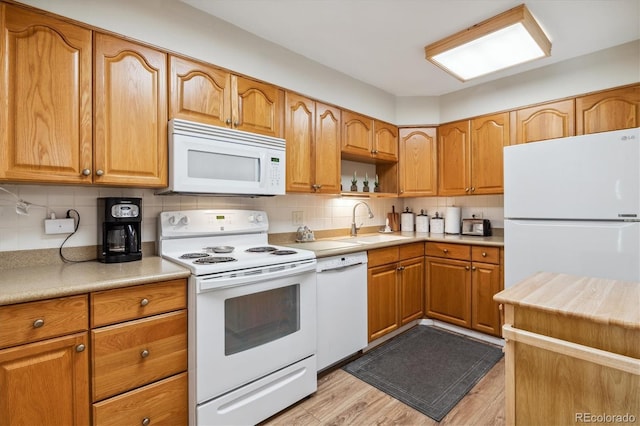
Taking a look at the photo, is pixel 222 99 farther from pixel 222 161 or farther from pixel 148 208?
pixel 148 208

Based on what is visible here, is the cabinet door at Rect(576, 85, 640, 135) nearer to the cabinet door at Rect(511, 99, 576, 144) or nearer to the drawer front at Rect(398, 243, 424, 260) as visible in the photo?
the cabinet door at Rect(511, 99, 576, 144)

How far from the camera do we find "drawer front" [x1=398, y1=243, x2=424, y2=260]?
2.78 m

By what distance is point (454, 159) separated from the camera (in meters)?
3.16

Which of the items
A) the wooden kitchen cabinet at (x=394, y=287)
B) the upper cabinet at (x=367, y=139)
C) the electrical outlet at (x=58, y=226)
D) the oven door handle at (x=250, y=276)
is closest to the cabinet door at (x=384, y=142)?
the upper cabinet at (x=367, y=139)

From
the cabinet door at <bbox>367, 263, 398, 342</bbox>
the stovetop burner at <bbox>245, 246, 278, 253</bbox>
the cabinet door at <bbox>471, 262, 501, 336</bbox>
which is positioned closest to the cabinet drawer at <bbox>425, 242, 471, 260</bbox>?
the cabinet door at <bbox>471, 262, 501, 336</bbox>

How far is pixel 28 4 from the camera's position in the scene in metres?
1.38

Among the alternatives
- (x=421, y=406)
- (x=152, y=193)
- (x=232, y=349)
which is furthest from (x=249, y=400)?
(x=152, y=193)

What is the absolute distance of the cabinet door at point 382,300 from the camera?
2.50m

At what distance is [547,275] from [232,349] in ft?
5.12

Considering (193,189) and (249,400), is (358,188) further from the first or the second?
(249,400)

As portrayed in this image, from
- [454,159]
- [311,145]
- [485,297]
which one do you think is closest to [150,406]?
[311,145]

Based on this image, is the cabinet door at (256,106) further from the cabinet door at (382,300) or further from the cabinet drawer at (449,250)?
the cabinet drawer at (449,250)

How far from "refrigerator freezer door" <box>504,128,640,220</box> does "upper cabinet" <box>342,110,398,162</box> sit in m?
1.11

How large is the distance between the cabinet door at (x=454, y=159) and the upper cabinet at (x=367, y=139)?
19.2 inches
